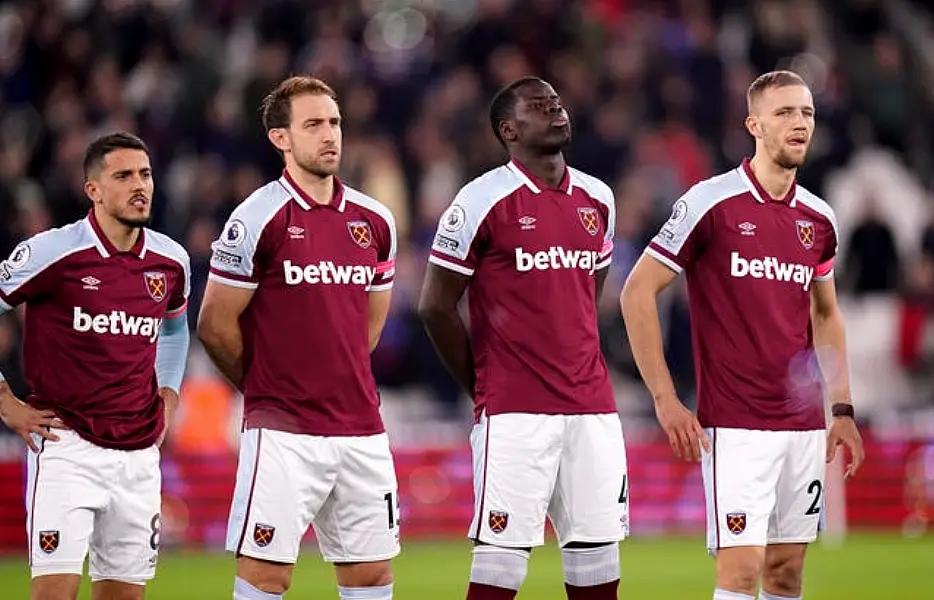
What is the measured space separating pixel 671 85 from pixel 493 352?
12.1 metres

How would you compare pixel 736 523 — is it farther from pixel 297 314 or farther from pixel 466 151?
pixel 466 151

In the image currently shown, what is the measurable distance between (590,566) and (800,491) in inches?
45.7

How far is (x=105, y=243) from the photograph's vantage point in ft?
32.9

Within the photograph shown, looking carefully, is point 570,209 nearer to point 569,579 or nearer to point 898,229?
point 569,579

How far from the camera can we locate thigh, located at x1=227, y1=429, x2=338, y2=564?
946 centimetres

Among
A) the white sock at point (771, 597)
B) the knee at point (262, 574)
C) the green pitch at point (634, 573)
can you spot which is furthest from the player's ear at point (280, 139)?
the green pitch at point (634, 573)

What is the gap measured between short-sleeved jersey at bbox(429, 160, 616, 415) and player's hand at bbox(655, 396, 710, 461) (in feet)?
0.90

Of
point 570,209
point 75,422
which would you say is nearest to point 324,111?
point 570,209

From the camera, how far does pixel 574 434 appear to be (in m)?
9.73

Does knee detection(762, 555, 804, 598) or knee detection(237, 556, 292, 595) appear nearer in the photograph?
knee detection(237, 556, 292, 595)

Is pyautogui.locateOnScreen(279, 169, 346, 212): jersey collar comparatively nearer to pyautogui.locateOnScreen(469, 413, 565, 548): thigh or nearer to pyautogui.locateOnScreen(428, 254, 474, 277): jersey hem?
pyautogui.locateOnScreen(428, 254, 474, 277): jersey hem

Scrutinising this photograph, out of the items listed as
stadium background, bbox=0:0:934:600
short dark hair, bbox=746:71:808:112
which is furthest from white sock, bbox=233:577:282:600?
stadium background, bbox=0:0:934:600

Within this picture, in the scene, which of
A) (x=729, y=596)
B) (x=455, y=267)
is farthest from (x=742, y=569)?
(x=455, y=267)

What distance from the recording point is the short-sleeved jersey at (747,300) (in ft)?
32.7
